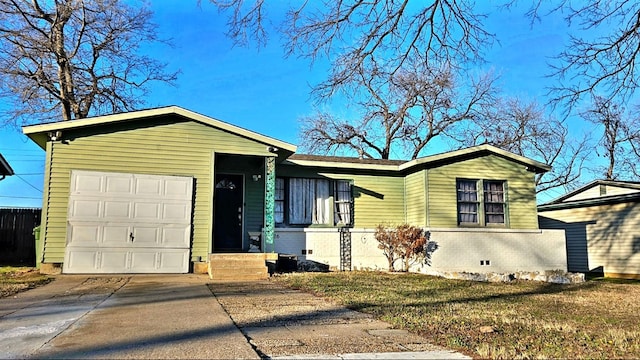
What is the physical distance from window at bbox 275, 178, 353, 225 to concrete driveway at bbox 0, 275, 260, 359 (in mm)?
5137

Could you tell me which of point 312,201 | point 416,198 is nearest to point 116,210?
point 312,201

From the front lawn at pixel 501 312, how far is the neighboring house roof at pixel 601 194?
6.17 m

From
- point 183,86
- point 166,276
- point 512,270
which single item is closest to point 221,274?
point 166,276

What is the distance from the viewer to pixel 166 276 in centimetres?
1111

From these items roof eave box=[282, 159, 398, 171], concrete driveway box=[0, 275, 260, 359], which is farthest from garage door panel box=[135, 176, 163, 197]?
roof eave box=[282, 159, 398, 171]

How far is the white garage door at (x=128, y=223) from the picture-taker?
11.1 meters

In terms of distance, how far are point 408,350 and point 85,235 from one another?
9246 millimetres

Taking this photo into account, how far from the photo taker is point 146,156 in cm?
1173

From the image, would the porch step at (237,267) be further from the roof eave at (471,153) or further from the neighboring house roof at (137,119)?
the roof eave at (471,153)

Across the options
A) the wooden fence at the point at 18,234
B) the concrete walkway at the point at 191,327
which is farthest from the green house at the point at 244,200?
the wooden fence at the point at 18,234

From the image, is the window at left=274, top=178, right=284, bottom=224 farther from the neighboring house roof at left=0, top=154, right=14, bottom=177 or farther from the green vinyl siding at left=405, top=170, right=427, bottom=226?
the neighboring house roof at left=0, top=154, right=14, bottom=177

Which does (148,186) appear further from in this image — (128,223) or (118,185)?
(128,223)

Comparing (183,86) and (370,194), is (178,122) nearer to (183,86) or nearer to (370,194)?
(370,194)

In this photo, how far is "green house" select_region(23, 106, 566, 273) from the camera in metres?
11.2
